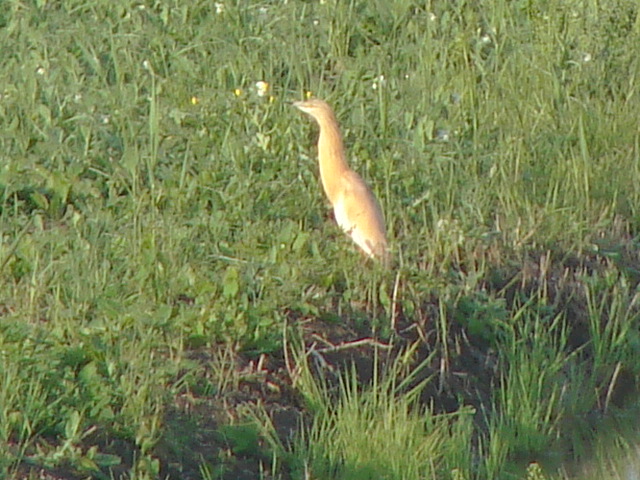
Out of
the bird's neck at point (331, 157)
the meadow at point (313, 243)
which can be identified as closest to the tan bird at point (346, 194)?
the bird's neck at point (331, 157)

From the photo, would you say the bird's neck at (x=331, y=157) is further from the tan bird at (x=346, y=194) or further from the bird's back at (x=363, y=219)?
the bird's back at (x=363, y=219)

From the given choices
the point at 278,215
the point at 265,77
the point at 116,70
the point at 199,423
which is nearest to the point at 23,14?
the point at 116,70

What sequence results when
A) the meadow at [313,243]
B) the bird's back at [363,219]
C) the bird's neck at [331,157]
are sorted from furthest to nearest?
the bird's neck at [331,157], the bird's back at [363,219], the meadow at [313,243]

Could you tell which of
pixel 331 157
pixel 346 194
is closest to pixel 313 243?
pixel 346 194

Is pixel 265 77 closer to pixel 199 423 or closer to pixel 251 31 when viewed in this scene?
pixel 251 31

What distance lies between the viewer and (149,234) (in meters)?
6.37

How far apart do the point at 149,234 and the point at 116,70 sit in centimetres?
183

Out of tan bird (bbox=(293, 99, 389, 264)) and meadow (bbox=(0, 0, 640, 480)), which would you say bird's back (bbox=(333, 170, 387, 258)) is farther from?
meadow (bbox=(0, 0, 640, 480))

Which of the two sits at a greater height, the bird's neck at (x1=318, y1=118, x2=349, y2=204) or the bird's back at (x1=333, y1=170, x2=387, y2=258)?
the bird's neck at (x1=318, y1=118, x2=349, y2=204)

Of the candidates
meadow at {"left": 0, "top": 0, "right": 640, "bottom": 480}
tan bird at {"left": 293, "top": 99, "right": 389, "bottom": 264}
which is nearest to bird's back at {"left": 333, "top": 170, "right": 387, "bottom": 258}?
tan bird at {"left": 293, "top": 99, "right": 389, "bottom": 264}

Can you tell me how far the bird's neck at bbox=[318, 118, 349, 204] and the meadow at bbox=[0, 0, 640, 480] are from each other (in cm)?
23

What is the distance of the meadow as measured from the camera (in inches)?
219

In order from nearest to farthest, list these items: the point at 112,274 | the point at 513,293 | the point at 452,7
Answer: the point at 112,274 → the point at 513,293 → the point at 452,7

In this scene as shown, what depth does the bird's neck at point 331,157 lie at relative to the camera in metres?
6.66
